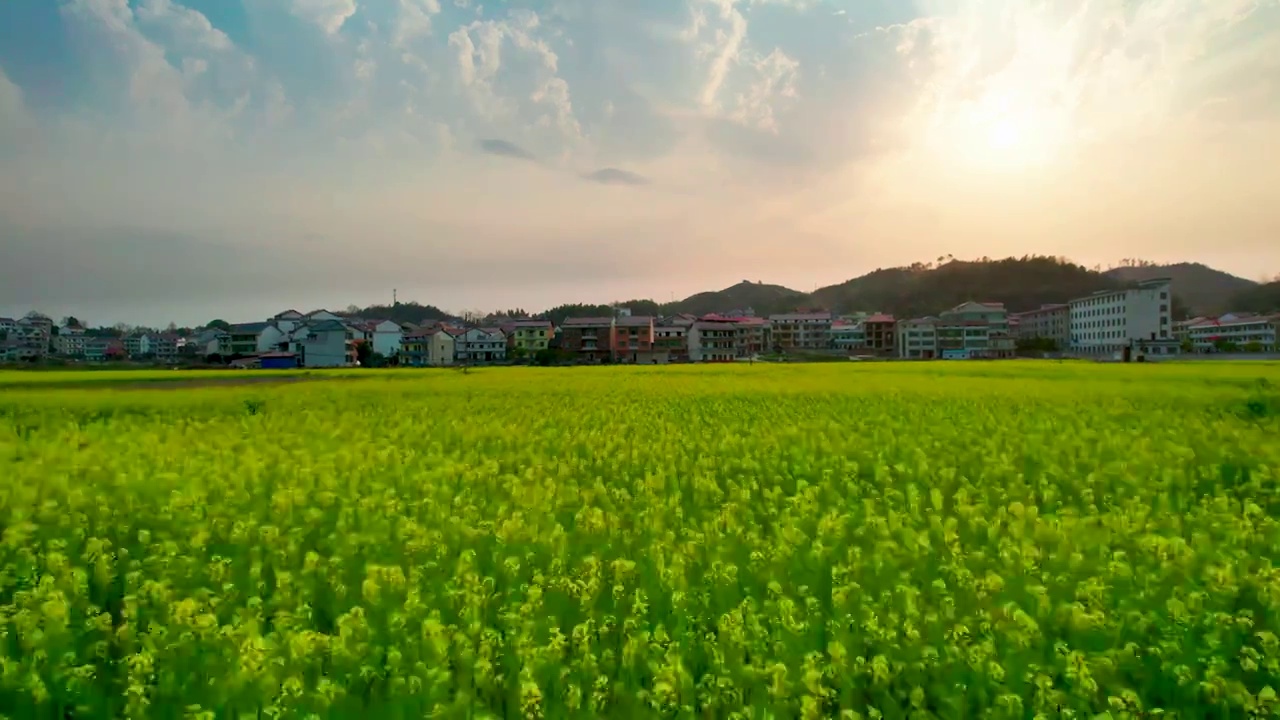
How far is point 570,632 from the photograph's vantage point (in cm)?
392

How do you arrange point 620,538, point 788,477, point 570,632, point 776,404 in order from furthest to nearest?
1. point 776,404
2. point 788,477
3. point 620,538
4. point 570,632

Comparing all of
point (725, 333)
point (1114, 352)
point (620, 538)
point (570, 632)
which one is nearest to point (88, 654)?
point (570, 632)

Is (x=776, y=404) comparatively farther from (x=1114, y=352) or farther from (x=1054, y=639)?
(x=1114, y=352)

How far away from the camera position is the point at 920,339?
113 meters

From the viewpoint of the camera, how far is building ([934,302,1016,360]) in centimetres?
10800

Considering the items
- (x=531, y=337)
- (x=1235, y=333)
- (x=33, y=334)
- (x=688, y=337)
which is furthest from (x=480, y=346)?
(x=1235, y=333)

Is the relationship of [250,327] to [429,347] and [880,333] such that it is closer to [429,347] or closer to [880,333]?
[429,347]

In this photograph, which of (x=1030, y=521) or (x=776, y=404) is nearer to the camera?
(x=1030, y=521)

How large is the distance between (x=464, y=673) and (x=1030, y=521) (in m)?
4.88

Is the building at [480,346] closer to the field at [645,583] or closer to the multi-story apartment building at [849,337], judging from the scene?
the multi-story apartment building at [849,337]

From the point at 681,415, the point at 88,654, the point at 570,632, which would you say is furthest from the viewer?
the point at 681,415

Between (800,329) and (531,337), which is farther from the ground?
(800,329)

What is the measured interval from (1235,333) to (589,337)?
106039 mm

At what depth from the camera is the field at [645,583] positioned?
3240 millimetres
